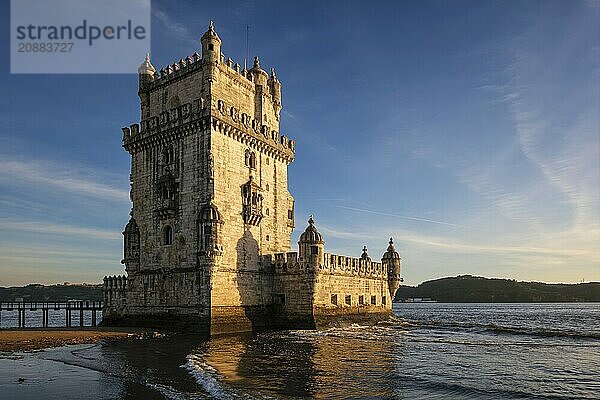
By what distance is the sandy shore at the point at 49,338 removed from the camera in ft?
104

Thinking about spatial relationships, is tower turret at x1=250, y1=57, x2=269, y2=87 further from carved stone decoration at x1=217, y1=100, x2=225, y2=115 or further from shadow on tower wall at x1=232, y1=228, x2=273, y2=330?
shadow on tower wall at x1=232, y1=228, x2=273, y2=330

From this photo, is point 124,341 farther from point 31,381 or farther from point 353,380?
point 353,380

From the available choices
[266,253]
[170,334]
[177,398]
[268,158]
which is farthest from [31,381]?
[268,158]

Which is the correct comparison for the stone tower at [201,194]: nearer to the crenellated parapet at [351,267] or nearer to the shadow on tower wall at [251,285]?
the shadow on tower wall at [251,285]

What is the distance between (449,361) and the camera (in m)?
28.5

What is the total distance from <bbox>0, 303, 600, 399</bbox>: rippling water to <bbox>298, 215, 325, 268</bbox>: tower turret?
7.65m

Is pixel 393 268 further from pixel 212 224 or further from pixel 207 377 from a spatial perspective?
pixel 207 377

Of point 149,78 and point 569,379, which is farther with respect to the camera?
point 149,78

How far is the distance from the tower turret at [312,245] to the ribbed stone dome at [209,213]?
25.2ft

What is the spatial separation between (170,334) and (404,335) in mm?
18314

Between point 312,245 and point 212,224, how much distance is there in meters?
8.68

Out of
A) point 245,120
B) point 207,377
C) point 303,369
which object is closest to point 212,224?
point 245,120

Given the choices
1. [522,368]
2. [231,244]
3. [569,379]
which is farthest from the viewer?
[231,244]

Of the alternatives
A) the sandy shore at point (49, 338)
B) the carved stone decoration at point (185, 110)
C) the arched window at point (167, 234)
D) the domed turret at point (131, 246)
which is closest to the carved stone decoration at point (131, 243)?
the domed turret at point (131, 246)
